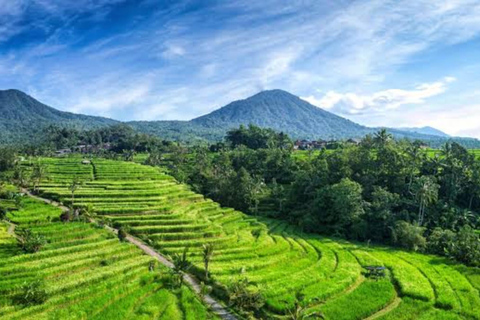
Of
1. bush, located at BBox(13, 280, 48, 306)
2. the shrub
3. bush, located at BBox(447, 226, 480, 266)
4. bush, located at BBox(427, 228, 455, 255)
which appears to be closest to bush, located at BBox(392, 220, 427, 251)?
bush, located at BBox(427, 228, 455, 255)

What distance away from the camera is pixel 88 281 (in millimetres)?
Result: 36594

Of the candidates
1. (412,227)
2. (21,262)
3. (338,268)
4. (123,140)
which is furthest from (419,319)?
(123,140)

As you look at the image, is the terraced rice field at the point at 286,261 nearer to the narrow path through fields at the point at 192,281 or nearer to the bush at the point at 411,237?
the narrow path through fields at the point at 192,281

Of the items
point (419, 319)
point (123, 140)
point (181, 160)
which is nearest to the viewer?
point (419, 319)

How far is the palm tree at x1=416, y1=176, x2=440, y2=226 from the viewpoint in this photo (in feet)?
224

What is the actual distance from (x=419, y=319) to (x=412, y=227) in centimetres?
2938

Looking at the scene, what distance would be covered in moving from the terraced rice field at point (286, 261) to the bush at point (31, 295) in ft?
52.0

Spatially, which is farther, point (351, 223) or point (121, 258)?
point (351, 223)

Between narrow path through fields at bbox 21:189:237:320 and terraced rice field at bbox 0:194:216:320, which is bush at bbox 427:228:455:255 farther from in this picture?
terraced rice field at bbox 0:194:216:320

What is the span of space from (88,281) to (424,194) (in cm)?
5776

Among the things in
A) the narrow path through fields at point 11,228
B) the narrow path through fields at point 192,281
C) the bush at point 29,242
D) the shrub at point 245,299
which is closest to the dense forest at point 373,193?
the narrow path through fields at point 192,281

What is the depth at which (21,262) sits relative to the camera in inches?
1542

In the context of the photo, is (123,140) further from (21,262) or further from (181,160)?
(21,262)

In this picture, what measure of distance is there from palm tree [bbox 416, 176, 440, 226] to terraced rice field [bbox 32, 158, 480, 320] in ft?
48.5
